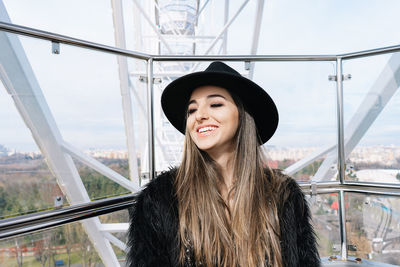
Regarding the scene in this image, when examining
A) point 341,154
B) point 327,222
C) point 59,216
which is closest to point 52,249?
point 59,216

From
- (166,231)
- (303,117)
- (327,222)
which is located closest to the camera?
(166,231)

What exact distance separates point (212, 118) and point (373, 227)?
1547mm

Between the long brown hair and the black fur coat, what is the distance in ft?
0.11

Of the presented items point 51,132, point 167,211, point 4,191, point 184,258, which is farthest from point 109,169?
point 184,258

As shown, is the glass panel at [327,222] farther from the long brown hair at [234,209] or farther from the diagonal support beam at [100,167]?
the diagonal support beam at [100,167]

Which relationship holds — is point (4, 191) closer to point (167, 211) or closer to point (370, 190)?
point (167, 211)

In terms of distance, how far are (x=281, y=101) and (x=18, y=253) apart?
6.29 feet

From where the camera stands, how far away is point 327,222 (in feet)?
7.08

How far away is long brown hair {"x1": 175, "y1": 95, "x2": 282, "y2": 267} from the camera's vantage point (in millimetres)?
1246

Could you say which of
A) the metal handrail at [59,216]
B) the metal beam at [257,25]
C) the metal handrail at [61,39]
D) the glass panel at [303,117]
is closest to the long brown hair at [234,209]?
the metal handrail at [59,216]

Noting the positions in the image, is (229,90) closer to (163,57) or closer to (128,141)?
(163,57)

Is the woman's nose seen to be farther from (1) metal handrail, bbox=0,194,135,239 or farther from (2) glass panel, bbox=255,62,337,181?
(2) glass panel, bbox=255,62,337,181

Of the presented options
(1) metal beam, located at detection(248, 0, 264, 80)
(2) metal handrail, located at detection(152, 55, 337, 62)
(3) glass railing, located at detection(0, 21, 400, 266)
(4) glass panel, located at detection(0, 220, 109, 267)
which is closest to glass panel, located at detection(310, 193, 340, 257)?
(3) glass railing, located at detection(0, 21, 400, 266)

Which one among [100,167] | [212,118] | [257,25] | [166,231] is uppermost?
[257,25]
